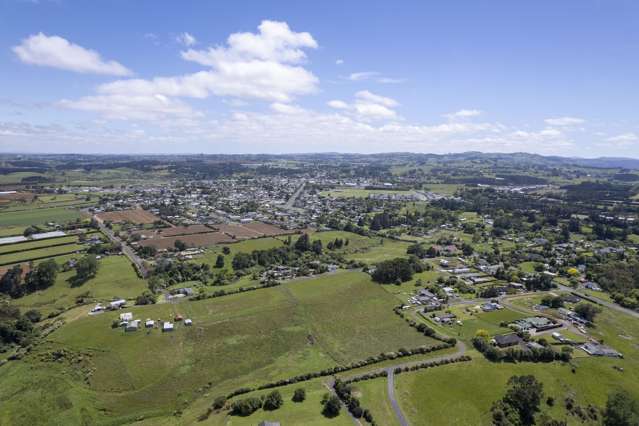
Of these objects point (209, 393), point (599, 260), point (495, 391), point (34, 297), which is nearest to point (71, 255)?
point (34, 297)

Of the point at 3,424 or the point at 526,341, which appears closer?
the point at 3,424

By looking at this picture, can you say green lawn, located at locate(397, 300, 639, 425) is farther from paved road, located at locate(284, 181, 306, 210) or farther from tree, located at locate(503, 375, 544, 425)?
paved road, located at locate(284, 181, 306, 210)

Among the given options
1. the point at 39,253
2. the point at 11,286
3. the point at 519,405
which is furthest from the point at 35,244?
the point at 519,405

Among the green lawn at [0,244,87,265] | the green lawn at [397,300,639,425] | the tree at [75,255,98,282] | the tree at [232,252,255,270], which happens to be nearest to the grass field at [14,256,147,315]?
the tree at [75,255,98,282]

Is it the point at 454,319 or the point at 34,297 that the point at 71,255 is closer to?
the point at 34,297

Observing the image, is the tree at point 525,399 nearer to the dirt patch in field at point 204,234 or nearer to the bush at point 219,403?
the bush at point 219,403

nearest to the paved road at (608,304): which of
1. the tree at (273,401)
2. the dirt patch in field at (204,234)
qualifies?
the tree at (273,401)

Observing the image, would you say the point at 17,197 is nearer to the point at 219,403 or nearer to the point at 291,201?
the point at 291,201
